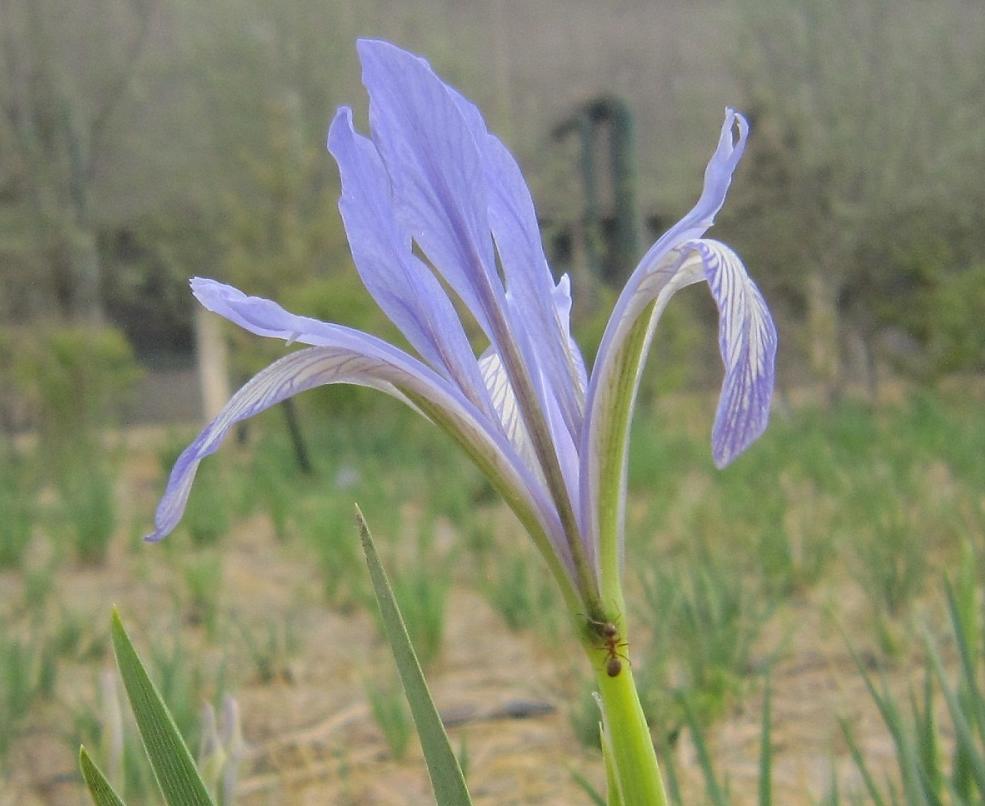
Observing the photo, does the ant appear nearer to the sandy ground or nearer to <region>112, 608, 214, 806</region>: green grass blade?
<region>112, 608, 214, 806</region>: green grass blade

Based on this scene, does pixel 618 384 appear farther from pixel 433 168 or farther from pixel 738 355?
pixel 433 168

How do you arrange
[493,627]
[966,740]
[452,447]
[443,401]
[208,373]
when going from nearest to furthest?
[443,401] < [966,740] < [493,627] < [452,447] < [208,373]

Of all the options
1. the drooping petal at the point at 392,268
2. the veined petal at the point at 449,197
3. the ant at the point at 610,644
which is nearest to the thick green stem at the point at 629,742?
the ant at the point at 610,644

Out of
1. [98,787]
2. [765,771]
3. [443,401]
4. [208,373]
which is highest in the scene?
[208,373]

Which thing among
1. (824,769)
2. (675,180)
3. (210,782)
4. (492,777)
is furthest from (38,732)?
(675,180)

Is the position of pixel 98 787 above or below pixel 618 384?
below

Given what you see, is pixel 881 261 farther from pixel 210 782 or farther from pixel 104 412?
pixel 210 782

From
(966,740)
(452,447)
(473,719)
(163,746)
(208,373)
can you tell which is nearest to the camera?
(163,746)

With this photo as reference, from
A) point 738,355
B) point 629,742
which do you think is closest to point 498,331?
point 738,355
